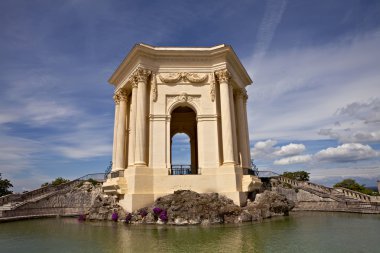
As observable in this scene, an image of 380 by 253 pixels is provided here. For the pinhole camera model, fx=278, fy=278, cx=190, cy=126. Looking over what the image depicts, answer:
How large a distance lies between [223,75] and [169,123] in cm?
570

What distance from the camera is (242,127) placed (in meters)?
26.2

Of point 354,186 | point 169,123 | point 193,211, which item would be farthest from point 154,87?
point 354,186

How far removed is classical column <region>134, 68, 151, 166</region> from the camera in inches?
782

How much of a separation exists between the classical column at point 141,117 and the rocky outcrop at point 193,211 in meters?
3.58

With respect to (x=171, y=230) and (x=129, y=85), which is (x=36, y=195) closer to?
(x=129, y=85)

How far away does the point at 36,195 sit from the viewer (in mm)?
26891

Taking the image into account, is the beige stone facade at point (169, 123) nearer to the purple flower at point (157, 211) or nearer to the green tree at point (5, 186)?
the purple flower at point (157, 211)

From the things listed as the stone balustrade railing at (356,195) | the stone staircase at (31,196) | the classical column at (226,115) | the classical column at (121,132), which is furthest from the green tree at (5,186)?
the stone balustrade railing at (356,195)

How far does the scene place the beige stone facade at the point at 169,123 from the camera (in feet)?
64.5

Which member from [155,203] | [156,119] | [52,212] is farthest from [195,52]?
[52,212]

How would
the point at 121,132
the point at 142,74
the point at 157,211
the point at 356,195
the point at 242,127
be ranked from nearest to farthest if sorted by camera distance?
1. the point at 157,211
2. the point at 142,74
3. the point at 356,195
4. the point at 121,132
5. the point at 242,127

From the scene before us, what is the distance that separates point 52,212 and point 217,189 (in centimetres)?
1654

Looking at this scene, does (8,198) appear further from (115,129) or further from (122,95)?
(122,95)

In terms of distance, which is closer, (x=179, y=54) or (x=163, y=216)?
(x=163, y=216)
